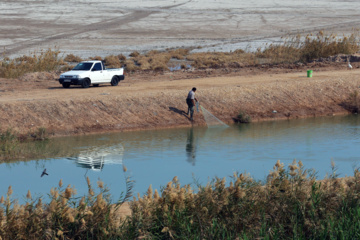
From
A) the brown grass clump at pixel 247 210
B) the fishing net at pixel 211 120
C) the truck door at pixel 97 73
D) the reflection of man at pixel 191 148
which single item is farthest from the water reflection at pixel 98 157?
the truck door at pixel 97 73

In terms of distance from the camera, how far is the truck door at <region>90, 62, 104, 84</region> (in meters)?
36.9

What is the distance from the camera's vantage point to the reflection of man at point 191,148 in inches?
930

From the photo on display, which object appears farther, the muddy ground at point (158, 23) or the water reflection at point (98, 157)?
the muddy ground at point (158, 23)

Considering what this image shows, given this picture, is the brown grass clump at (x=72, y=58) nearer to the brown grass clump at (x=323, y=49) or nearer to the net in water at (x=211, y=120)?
the brown grass clump at (x=323, y=49)

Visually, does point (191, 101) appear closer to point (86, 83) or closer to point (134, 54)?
point (86, 83)

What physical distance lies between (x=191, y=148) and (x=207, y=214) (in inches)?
518

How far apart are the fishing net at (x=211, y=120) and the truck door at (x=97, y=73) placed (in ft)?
26.1

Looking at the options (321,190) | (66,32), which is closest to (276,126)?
(321,190)

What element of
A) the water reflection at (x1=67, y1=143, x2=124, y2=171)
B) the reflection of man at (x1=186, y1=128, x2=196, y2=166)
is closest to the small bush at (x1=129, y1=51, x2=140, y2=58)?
the reflection of man at (x1=186, y1=128, x2=196, y2=166)

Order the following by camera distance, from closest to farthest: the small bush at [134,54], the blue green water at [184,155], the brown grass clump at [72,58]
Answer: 1. the blue green water at [184,155]
2. the brown grass clump at [72,58]
3. the small bush at [134,54]

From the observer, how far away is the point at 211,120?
31859 millimetres

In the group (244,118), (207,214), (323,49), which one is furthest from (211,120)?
(323,49)

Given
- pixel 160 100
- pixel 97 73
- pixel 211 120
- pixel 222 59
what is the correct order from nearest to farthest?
1. pixel 211 120
2. pixel 160 100
3. pixel 97 73
4. pixel 222 59

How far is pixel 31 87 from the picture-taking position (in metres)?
38.1
